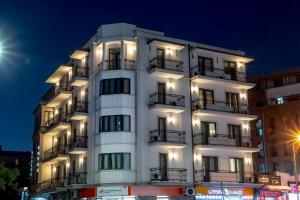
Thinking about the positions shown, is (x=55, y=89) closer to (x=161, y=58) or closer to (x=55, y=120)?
(x=55, y=120)

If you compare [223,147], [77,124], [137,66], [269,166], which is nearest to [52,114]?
[77,124]

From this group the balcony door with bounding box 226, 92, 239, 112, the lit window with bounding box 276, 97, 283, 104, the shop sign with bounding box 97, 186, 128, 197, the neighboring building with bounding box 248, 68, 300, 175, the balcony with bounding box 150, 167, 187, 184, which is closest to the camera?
the shop sign with bounding box 97, 186, 128, 197

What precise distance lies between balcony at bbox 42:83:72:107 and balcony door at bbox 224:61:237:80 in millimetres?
16104

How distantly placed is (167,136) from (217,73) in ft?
30.2

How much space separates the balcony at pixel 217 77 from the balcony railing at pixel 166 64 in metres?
1.58

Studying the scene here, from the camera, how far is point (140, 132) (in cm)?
4241

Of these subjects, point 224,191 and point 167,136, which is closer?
point 167,136

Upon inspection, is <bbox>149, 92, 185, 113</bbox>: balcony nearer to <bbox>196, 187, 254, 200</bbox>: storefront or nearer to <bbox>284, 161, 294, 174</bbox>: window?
<bbox>196, 187, 254, 200</bbox>: storefront

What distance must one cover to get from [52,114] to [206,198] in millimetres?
22946

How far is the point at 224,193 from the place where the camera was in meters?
44.7

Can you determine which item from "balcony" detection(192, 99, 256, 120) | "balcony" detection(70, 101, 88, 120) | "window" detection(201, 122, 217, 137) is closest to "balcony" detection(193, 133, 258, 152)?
"window" detection(201, 122, 217, 137)

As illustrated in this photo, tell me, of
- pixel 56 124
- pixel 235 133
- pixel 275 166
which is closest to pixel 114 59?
pixel 56 124

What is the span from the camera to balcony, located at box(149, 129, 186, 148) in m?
42.3

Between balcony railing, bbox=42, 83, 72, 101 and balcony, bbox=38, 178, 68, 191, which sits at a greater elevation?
balcony railing, bbox=42, 83, 72, 101
